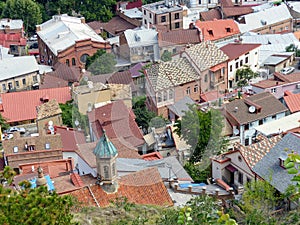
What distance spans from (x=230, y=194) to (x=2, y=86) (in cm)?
2139

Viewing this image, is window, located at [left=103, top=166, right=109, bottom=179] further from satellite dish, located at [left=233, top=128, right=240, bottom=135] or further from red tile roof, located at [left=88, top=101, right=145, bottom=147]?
satellite dish, located at [left=233, top=128, right=240, bottom=135]

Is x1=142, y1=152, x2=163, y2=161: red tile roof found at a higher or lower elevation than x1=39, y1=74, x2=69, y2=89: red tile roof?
lower

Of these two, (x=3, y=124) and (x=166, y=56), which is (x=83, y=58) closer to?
(x=166, y=56)

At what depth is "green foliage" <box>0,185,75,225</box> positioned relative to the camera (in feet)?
30.7

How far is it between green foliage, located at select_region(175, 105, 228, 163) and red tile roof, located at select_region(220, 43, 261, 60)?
9.21 m

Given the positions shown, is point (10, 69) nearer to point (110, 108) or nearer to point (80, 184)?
point (110, 108)

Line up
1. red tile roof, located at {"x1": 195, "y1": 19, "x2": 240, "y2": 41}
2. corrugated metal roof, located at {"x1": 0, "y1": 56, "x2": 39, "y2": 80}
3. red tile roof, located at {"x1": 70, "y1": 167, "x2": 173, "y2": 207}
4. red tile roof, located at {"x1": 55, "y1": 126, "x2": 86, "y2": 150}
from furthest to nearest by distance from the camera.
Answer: red tile roof, located at {"x1": 195, "y1": 19, "x2": 240, "y2": 41}, corrugated metal roof, located at {"x1": 0, "y1": 56, "x2": 39, "y2": 80}, red tile roof, located at {"x1": 55, "y1": 126, "x2": 86, "y2": 150}, red tile roof, located at {"x1": 70, "y1": 167, "x2": 173, "y2": 207}

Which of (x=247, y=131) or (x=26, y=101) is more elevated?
(x=26, y=101)

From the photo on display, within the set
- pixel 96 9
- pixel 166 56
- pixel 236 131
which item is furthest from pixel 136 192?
pixel 96 9

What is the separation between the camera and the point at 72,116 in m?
27.7

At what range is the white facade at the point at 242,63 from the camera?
101ft

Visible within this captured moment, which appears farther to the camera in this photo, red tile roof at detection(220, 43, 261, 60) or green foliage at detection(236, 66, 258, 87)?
red tile roof at detection(220, 43, 261, 60)

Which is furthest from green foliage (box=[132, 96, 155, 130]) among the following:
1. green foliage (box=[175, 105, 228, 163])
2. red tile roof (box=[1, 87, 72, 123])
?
red tile roof (box=[1, 87, 72, 123])

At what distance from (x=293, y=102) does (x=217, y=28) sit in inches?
524
